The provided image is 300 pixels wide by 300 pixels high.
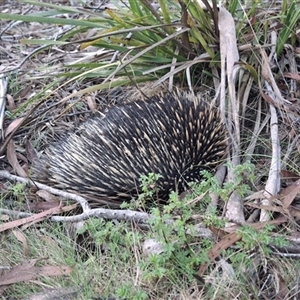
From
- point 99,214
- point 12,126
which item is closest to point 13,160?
point 12,126

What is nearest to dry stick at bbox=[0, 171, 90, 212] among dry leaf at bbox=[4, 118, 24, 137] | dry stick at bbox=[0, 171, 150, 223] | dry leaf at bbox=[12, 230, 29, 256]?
dry stick at bbox=[0, 171, 150, 223]

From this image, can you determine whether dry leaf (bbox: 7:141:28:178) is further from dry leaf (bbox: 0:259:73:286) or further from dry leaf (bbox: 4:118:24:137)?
dry leaf (bbox: 0:259:73:286)

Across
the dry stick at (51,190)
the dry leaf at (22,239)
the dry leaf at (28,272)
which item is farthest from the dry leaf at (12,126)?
the dry leaf at (28,272)

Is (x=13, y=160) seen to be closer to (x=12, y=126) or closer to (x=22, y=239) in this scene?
(x=12, y=126)

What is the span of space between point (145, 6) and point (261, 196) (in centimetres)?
125

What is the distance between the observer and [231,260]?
6.53ft

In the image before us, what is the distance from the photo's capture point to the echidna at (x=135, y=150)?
2.73 meters

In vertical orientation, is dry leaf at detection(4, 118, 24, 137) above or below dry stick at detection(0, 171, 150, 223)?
above

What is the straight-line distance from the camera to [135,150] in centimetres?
278

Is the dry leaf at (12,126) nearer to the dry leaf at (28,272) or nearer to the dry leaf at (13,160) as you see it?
the dry leaf at (13,160)

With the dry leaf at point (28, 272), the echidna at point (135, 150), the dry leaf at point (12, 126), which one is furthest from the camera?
the dry leaf at point (12, 126)

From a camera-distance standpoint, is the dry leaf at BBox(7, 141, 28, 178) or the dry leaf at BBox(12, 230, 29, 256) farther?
the dry leaf at BBox(7, 141, 28, 178)

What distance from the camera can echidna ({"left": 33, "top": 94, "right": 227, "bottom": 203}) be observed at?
107 inches

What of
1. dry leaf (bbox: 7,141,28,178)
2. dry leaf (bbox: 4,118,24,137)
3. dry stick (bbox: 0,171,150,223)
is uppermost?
dry leaf (bbox: 4,118,24,137)
